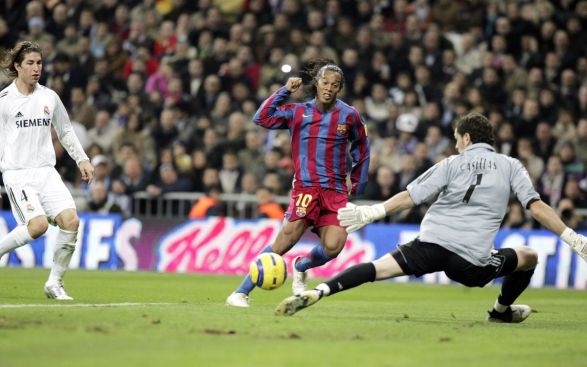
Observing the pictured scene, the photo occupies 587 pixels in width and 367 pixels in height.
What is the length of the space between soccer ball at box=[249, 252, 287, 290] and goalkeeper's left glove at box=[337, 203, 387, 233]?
105 centimetres

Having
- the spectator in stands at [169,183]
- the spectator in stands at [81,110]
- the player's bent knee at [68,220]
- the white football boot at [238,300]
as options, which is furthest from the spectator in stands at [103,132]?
the white football boot at [238,300]

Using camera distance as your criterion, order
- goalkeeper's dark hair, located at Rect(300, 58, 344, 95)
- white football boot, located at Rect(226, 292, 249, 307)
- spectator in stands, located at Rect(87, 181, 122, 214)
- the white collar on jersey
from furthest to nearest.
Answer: spectator in stands, located at Rect(87, 181, 122, 214) < goalkeeper's dark hair, located at Rect(300, 58, 344, 95) < white football boot, located at Rect(226, 292, 249, 307) < the white collar on jersey

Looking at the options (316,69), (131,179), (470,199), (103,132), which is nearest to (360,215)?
(470,199)

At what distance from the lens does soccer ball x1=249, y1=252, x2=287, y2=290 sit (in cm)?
993

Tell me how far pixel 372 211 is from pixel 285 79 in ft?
42.4

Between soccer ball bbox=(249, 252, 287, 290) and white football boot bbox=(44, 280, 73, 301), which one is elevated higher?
soccer ball bbox=(249, 252, 287, 290)

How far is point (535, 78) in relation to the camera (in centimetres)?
2030

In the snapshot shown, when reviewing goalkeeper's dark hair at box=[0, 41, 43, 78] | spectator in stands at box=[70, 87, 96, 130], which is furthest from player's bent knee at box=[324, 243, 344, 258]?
spectator in stands at box=[70, 87, 96, 130]

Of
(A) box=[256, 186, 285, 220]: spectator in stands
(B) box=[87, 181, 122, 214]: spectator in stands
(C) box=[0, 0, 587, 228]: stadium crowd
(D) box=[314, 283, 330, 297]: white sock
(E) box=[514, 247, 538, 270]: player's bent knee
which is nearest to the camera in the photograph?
(D) box=[314, 283, 330, 297]: white sock

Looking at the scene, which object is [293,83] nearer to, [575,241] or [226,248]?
[575,241]

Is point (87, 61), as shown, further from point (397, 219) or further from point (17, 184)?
point (17, 184)

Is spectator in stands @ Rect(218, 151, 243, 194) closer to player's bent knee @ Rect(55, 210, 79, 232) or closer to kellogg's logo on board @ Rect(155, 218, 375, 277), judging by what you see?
kellogg's logo on board @ Rect(155, 218, 375, 277)

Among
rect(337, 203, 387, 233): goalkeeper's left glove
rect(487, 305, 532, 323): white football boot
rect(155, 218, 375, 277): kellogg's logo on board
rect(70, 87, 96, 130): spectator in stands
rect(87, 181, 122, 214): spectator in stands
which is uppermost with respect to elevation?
rect(70, 87, 96, 130): spectator in stands

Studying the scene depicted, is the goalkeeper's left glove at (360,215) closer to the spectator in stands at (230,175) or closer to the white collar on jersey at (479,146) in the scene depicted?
the white collar on jersey at (479,146)
